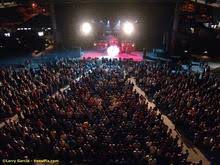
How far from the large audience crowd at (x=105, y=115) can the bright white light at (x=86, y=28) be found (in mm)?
11789

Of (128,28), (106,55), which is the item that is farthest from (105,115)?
(128,28)

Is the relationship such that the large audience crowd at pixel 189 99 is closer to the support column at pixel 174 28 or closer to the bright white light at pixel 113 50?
the support column at pixel 174 28

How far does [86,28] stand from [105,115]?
21.1 m

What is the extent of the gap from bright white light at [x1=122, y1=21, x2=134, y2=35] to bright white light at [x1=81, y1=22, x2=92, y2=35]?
398 centimetres

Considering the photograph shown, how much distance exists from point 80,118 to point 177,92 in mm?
6829

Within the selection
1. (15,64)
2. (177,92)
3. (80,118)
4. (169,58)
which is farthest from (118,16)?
(80,118)

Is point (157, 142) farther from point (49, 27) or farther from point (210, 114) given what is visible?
point (49, 27)

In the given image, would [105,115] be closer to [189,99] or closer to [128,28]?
[189,99]

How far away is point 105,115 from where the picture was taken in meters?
17.6

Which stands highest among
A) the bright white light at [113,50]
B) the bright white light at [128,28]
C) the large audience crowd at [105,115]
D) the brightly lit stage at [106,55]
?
the bright white light at [128,28]

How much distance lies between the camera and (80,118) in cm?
1788

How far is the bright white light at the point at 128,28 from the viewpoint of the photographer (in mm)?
36344

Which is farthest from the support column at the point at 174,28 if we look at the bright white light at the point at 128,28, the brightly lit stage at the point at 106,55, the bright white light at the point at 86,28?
the bright white light at the point at 86,28

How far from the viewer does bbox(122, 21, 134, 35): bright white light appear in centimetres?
3634
